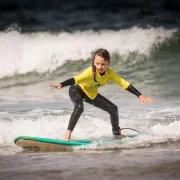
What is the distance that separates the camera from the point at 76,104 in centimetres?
570

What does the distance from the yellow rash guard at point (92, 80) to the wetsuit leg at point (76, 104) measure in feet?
0.27

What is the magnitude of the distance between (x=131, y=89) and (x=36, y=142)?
143 cm

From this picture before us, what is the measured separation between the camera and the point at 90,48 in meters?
15.4

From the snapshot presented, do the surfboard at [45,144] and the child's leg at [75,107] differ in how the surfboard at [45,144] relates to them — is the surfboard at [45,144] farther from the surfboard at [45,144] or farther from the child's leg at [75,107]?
the child's leg at [75,107]

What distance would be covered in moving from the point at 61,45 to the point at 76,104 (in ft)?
33.8

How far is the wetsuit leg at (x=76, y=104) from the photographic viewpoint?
5.65m

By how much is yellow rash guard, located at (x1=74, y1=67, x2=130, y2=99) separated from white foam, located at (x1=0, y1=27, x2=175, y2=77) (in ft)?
27.4

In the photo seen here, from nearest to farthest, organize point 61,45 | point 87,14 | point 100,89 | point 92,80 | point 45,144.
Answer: point 45,144, point 92,80, point 100,89, point 61,45, point 87,14

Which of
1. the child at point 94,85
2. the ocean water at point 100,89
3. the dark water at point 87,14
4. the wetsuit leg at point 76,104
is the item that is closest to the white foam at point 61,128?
the ocean water at point 100,89

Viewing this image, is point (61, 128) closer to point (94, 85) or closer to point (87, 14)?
point (94, 85)

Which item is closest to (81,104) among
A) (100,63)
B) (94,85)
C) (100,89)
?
(94,85)

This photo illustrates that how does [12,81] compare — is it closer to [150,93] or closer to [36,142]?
[150,93]

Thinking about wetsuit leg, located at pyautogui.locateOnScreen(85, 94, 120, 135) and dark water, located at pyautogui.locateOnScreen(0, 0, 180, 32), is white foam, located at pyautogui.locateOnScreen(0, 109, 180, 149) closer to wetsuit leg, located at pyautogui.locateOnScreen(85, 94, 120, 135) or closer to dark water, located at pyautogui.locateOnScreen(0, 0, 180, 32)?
wetsuit leg, located at pyautogui.locateOnScreen(85, 94, 120, 135)

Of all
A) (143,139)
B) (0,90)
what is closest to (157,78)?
(0,90)
